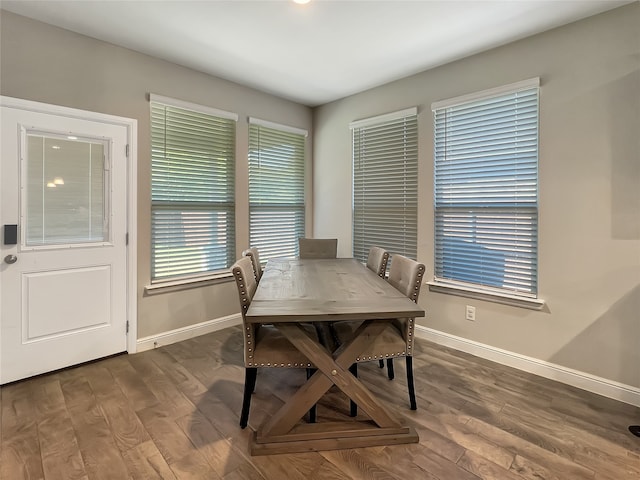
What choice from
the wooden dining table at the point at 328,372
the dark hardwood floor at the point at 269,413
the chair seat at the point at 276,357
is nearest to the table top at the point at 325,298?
the wooden dining table at the point at 328,372

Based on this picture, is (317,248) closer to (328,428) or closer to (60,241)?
(328,428)

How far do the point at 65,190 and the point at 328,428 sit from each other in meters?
2.55

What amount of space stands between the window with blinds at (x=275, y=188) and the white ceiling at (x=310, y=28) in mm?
816

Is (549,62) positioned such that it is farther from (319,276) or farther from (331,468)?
(331,468)

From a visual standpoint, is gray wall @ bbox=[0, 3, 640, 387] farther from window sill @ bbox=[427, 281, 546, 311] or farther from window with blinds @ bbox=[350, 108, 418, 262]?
window with blinds @ bbox=[350, 108, 418, 262]

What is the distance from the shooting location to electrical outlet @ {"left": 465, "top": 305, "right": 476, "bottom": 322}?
297cm

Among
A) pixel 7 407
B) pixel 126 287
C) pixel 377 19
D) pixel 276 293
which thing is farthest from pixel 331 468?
pixel 377 19

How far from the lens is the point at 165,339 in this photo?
3.15 m

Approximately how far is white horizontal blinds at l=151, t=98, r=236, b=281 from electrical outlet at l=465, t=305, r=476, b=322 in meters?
2.41

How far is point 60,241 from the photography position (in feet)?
8.48

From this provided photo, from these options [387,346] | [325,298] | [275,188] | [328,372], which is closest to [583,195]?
[387,346]

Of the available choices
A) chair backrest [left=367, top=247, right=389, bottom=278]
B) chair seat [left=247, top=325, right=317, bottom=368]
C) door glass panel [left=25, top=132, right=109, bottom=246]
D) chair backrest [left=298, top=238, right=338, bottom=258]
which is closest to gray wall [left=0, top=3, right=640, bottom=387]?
door glass panel [left=25, top=132, right=109, bottom=246]

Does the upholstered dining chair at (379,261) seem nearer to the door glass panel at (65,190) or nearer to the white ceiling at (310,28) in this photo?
the white ceiling at (310,28)

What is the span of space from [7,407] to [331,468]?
2.07 metres
